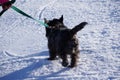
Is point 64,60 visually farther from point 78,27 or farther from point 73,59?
point 78,27

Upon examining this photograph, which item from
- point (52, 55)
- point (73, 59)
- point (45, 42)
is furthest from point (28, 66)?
point (45, 42)

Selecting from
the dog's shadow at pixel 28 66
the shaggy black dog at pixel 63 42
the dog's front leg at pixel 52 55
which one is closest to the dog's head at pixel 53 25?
the shaggy black dog at pixel 63 42

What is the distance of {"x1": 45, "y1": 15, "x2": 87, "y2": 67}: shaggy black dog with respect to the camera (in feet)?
26.2

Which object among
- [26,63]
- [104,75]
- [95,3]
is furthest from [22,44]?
[95,3]

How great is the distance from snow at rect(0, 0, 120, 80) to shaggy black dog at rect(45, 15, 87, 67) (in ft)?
0.77

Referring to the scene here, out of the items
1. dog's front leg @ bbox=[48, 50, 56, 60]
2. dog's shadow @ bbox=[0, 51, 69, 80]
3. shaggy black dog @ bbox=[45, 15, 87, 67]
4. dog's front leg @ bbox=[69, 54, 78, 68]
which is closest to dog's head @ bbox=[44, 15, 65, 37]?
shaggy black dog @ bbox=[45, 15, 87, 67]

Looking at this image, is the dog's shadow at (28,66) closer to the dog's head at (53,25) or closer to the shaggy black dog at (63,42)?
the shaggy black dog at (63,42)

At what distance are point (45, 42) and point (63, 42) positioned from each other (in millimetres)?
2667

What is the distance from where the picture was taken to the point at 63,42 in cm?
809

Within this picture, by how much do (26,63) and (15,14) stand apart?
6273 millimetres

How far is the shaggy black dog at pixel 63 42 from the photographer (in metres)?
7.98

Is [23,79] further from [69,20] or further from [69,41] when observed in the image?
[69,20]

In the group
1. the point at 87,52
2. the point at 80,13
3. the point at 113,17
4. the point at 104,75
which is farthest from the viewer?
the point at 80,13

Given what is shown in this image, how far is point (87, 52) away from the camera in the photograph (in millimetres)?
9398
